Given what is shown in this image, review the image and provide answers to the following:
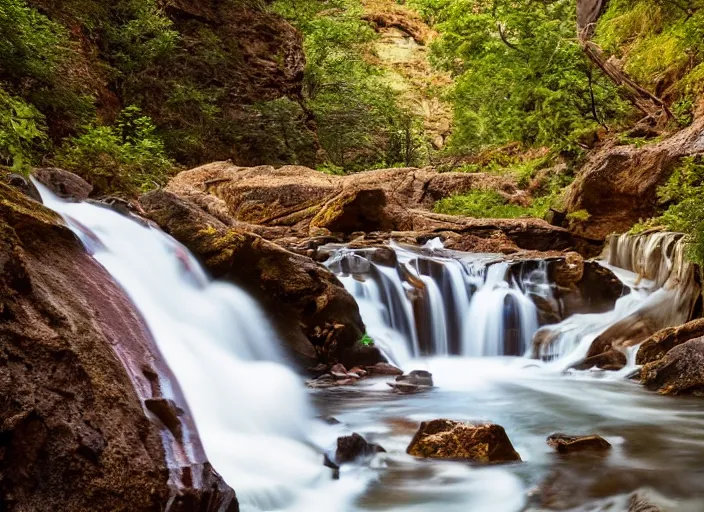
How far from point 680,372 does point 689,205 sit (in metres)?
2.11

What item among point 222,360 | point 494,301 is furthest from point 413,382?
point 494,301

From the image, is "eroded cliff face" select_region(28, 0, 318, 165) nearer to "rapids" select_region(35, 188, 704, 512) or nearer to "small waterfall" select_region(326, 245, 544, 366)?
"small waterfall" select_region(326, 245, 544, 366)

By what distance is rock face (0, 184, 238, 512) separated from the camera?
2.27 meters

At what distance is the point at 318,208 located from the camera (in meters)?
12.0

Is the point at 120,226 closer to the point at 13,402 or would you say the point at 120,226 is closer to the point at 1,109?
the point at 1,109

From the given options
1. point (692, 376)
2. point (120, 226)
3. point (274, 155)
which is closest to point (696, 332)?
point (692, 376)

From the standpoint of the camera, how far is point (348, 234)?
37.6 ft

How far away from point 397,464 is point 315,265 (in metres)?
3.41

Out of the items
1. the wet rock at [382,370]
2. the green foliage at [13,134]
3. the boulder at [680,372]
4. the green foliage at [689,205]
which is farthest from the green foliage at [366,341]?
the green foliage at [13,134]

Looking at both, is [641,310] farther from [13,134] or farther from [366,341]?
[13,134]

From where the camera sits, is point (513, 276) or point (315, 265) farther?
point (513, 276)

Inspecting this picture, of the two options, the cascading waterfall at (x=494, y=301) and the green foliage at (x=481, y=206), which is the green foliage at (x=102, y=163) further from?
the green foliage at (x=481, y=206)

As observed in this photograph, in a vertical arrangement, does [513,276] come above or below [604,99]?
below

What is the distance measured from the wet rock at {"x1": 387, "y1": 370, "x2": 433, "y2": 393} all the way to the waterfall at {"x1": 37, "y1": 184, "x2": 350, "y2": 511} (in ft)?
3.10
